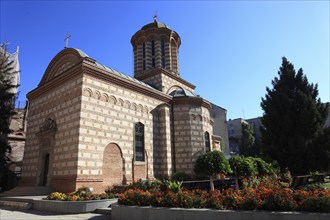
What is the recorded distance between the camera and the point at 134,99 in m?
18.8

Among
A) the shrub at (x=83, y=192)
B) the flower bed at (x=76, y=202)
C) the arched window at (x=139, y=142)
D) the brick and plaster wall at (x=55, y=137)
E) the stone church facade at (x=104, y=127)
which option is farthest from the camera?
the arched window at (x=139, y=142)

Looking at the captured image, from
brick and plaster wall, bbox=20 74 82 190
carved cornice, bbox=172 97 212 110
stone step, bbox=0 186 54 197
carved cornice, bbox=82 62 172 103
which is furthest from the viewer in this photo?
carved cornice, bbox=172 97 212 110

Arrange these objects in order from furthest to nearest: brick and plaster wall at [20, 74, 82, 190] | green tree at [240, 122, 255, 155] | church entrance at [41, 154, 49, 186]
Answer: green tree at [240, 122, 255, 155], church entrance at [41, 154, 49, 186], brick and plaster wall at [20, 74, 82, 190]

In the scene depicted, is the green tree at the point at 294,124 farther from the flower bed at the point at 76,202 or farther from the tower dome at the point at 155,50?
the flower bed at the point at 76,202

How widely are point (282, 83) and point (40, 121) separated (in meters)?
22.0

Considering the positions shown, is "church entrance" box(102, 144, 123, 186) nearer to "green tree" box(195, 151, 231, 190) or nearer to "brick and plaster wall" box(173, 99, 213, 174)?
"green tree" box(195, 151, 231, 190)

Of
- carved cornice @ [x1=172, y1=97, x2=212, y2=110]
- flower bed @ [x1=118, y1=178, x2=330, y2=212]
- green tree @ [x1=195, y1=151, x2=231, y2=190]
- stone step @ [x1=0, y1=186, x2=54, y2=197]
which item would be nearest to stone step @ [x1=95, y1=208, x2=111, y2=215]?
flower bed @ [x1=118, y1=178, x2=330, y2=212]

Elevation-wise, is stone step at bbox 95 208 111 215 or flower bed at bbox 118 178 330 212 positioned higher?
flower bed at bbox 118 178 330 212

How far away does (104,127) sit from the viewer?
1605cm

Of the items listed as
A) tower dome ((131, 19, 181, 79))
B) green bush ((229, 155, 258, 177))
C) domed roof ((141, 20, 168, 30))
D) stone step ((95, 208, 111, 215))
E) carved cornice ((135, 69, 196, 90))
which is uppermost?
domed roof ((141, 20, 168, 30))

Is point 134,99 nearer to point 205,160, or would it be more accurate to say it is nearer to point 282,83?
point 205,160

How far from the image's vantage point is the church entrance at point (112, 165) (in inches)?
613

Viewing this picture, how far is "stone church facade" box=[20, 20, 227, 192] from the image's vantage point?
49.3ft

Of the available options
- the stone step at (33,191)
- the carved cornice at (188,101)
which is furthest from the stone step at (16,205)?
the carved cornice at (188,101)
